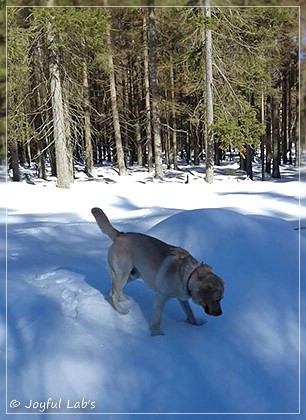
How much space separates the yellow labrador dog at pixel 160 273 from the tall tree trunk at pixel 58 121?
961cm

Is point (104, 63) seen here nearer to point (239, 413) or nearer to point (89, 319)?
point (89, 319)

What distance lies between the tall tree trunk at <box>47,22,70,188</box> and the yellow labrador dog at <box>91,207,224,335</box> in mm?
9613

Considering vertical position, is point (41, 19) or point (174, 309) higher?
point (41, 19)

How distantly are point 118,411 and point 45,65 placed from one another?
12.8 meters

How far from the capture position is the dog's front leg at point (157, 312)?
3.06 m

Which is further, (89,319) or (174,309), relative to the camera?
(174,309)

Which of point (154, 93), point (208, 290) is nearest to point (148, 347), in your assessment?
point (208, 290)

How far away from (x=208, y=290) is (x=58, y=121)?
11093mm

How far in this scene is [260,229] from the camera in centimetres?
502

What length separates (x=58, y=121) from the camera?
41.8 ft

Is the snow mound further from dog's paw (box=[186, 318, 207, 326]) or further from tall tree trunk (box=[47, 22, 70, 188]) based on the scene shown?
tall tree trunk (box=[47, 22, 70, 188])

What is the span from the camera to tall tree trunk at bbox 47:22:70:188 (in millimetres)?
12414

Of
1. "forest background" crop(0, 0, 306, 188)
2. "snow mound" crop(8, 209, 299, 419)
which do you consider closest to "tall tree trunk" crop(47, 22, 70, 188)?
"forest background" crop(0, 0, 306, 188)

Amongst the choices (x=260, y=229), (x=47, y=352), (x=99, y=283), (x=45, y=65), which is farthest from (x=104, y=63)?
(x=47, y=352)
